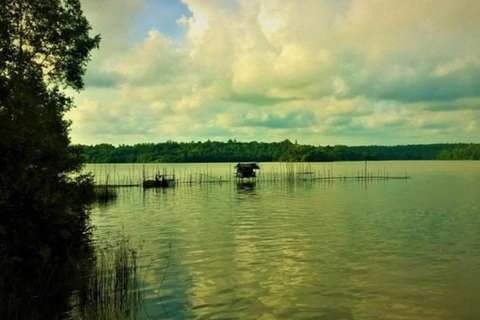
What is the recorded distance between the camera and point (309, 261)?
2270 cm

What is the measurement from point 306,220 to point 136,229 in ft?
45.5

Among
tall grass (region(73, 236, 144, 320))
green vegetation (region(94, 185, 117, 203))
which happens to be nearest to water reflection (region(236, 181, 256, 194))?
green vegetation (region(94, 185, 117, 203))

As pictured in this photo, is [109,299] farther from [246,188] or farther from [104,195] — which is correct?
[246,188]

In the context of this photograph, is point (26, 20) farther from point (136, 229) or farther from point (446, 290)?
point (446, 290)

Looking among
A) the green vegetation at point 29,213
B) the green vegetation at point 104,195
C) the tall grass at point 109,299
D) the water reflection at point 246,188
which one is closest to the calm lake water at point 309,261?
the tall grass at point 109,299

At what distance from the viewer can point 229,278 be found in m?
19.4

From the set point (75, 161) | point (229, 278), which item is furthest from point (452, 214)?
point (75, 161)

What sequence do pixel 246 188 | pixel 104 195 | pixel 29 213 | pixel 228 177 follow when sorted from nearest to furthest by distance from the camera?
pixel 29 213 → pixel 104 195 → pixel 246 188 → pixel 228 177

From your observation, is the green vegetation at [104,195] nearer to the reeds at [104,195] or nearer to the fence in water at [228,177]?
the reeds at [104,195]

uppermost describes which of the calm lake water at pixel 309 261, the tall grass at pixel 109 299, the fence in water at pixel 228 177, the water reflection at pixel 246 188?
the fence in water at pixel 228 177

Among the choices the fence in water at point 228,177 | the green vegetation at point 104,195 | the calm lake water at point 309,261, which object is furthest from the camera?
the fence in water at point 228,177

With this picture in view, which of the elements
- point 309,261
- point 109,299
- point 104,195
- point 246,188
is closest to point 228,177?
point 246,188

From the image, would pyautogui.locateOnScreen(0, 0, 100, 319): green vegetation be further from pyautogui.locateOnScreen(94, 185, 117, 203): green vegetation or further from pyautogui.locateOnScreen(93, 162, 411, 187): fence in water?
pyautogui.locateOnScreen(93, 162, 411, 187): fence in water

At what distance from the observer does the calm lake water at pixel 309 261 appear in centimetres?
1562
